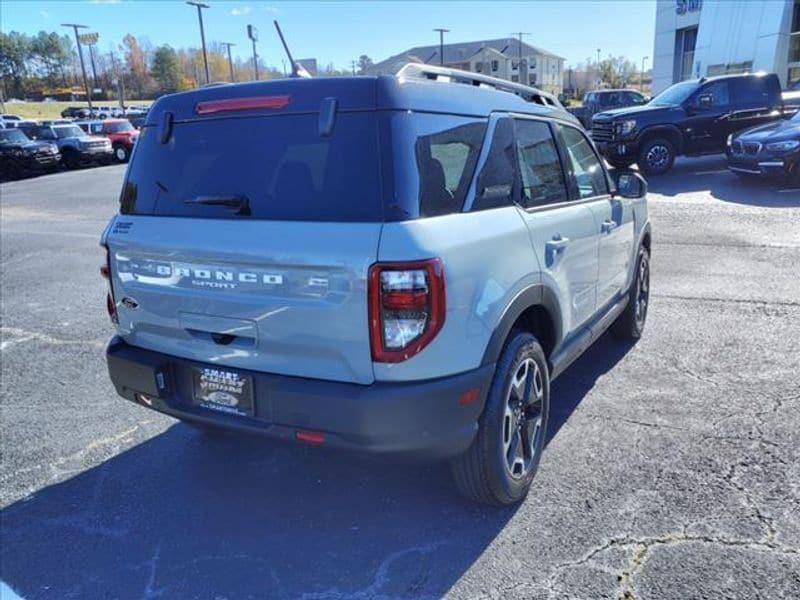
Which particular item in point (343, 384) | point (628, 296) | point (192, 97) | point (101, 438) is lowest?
point (101, 438)

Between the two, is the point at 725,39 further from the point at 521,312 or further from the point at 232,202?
the point at 232,202

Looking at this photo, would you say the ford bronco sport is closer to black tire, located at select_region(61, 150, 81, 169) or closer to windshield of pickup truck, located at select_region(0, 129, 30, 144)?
windshield of pickup truck, located at select_region(0, 129, 30, 144)

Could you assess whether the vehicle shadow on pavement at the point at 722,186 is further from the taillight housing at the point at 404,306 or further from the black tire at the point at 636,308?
the taillight housing at the point at 404,306

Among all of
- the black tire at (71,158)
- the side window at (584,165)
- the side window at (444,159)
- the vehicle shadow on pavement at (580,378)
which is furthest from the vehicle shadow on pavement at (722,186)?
the black tire at (71,158)

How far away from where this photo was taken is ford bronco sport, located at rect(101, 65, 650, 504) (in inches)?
96.5

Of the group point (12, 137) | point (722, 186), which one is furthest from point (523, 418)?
point (12, 137)

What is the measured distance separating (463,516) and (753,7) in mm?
36745

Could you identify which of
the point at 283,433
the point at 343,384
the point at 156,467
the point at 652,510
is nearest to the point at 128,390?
the point at 156,467

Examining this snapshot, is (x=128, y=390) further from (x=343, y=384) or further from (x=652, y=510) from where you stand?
(x=652, y=510)

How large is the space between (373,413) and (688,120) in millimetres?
14433

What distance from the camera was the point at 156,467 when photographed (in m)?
3.62

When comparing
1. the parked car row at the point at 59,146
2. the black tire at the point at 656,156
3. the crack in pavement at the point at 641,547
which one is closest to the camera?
the crack in pavement at the point at 641,547

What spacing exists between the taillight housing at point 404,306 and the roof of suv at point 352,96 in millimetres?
654

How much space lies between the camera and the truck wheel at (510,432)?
2836 millimetres
